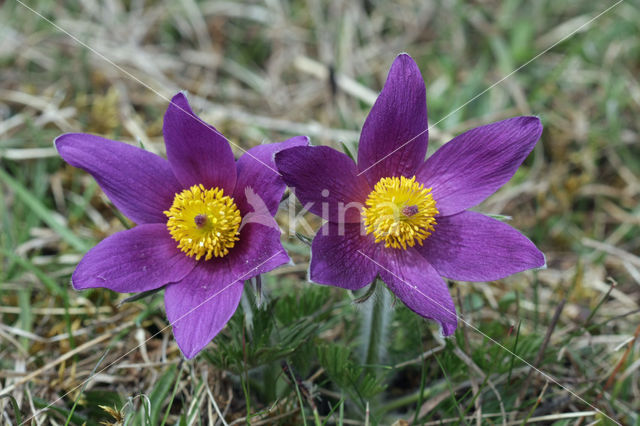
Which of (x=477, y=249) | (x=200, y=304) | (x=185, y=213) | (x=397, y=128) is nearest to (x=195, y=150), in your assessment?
(x=185, y=213)

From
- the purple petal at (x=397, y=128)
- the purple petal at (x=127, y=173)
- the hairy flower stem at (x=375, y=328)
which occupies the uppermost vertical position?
the purple petal at (x=397, y=128)

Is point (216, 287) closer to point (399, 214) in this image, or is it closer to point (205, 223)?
point (205, 223)

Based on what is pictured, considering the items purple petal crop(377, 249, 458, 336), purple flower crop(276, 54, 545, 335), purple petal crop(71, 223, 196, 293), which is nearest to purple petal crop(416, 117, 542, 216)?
purple flower crop(276, 54, 545, 335)

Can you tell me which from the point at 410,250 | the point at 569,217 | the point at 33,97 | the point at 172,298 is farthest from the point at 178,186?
the point at 569,217

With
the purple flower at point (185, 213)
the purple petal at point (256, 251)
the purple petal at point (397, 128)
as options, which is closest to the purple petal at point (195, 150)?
the purple flower at point (185, 213)

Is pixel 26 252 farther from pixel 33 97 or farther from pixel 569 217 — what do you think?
pixel 569 217

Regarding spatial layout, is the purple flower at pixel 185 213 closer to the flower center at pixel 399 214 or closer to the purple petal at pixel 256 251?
the purple petal at pixel 256 251
